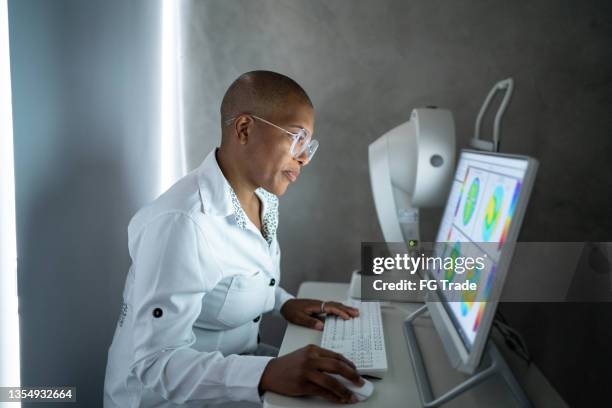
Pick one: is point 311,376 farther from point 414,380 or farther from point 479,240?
point 479,240

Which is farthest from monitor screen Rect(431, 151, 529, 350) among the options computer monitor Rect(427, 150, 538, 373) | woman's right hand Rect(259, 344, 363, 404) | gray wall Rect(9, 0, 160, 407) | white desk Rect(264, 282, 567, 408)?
gray wall Rect(9, 0, 160, 407)

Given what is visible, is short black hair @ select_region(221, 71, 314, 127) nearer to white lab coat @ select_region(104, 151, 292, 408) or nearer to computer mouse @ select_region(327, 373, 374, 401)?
white lab coat @ select_region(104, 151, 292, 408)

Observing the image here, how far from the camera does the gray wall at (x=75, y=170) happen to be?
111 centimetres

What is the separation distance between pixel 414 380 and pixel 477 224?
38 cm

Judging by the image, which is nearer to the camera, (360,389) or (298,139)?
(360,389)

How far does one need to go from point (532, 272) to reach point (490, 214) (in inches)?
31.7

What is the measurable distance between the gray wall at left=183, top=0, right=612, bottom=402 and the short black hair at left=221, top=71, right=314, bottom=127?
0.64m

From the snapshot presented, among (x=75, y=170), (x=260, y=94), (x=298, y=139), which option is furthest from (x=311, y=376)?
(x=75, y=170)

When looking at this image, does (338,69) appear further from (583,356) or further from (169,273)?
(583,356)

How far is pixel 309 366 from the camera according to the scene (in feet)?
2.99

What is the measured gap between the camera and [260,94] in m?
1.22

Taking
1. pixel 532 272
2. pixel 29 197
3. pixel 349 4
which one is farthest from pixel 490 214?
pixel 349 4

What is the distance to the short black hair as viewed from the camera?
1.22 meters

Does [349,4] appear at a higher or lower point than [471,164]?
higher
